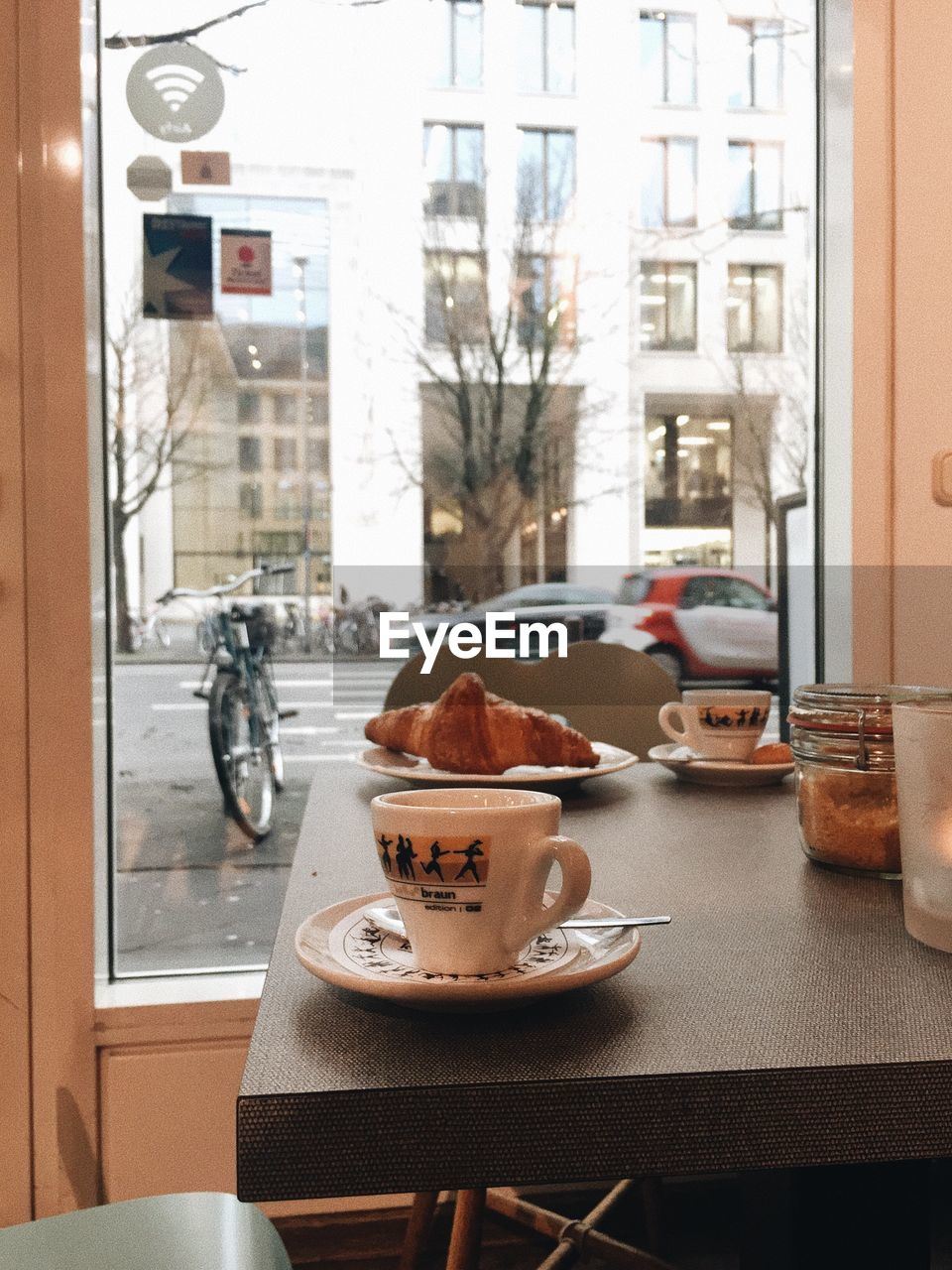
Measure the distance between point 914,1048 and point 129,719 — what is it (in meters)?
1.46

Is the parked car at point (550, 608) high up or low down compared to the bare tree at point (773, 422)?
down

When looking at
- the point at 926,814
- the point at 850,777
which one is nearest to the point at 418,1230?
the point at 850,777

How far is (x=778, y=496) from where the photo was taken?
1.85 m

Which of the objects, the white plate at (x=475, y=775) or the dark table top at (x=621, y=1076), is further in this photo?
the white plate at (x=475, y=775)

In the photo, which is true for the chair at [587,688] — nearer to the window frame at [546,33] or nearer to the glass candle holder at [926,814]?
the window frame at [546,33]

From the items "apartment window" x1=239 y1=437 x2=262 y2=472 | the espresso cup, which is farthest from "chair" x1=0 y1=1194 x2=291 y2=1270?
"apartment window" x1=239 y1=437 x2=262 y2=472

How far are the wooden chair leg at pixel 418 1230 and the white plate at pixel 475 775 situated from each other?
54cm

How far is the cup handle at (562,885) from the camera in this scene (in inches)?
20.1

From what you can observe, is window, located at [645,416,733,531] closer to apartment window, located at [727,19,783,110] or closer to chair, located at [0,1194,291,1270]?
apartment window, located at [727,19,783,110]

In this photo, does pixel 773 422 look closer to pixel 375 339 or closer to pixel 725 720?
pixel 375 339

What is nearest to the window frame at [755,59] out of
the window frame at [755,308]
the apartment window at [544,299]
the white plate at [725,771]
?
the window frame at [755,308]

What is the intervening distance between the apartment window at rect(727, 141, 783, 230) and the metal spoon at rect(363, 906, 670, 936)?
1.54 meters

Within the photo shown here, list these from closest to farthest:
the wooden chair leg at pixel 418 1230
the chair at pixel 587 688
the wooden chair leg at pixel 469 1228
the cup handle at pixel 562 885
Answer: the cup handle at pixel 562 885 → the wooden chair leg at pixel 469 1228 → the wooden chair leg at pixel 418 1230 → the chair at pixel 587 688

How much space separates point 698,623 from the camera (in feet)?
6.05
